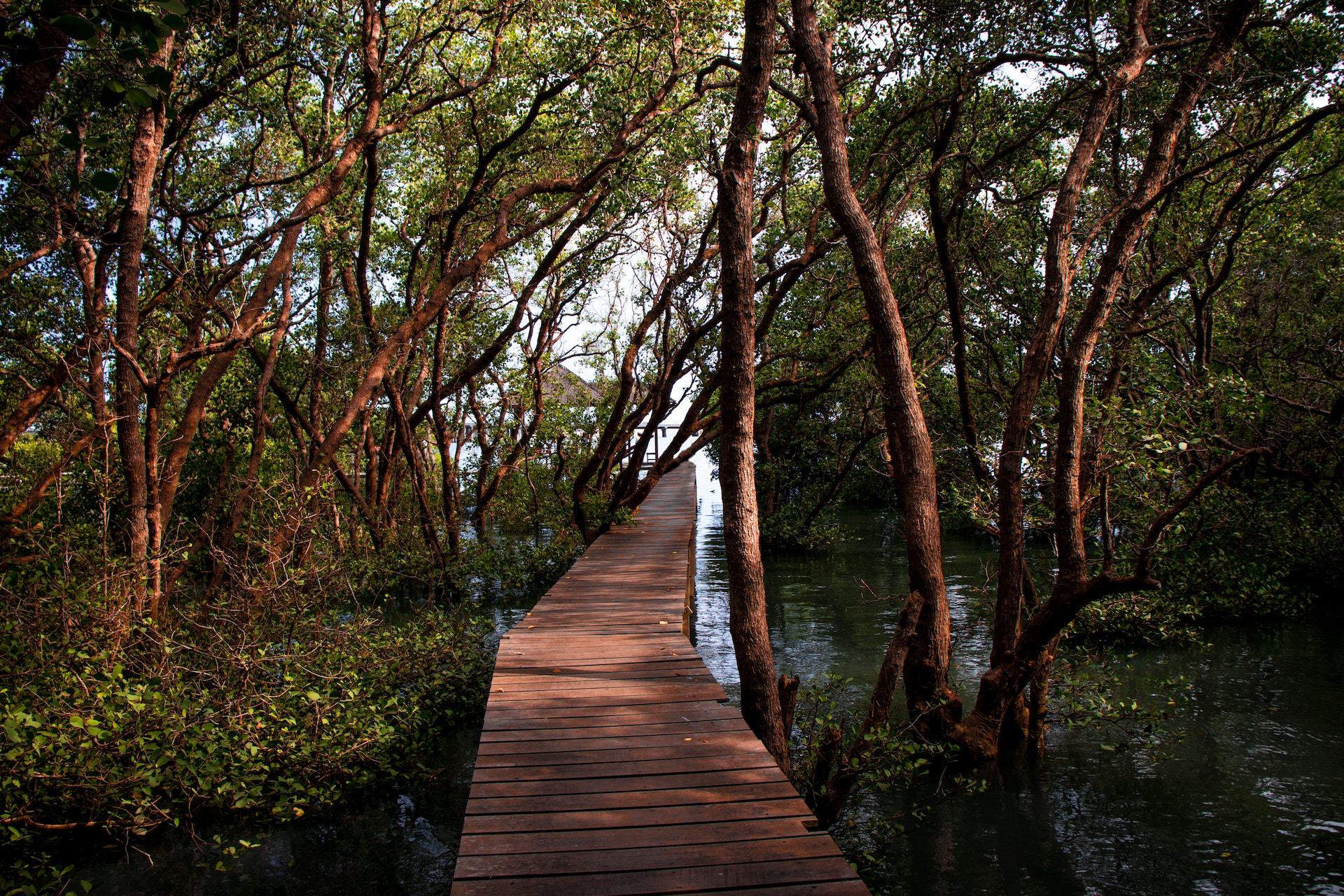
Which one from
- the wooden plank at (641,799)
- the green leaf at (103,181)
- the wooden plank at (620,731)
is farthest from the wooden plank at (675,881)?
the green leaf at (103,181)

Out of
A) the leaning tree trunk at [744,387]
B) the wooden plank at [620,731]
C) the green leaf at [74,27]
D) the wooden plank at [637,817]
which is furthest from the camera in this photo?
the leaning tree trunk at [744,387]

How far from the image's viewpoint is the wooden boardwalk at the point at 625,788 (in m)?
2.97

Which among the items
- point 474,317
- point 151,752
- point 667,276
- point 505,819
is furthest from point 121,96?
point 474,317

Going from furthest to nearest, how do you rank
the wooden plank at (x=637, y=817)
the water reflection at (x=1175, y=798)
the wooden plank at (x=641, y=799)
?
1. the water reflection at (x=1175, y=798)
2. the wooden plank at (x=641, y=799)
3. the wooden plank at (x=637, y=817)

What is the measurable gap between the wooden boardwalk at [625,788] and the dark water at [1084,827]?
110 cm

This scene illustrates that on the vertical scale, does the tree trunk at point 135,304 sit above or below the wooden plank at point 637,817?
above

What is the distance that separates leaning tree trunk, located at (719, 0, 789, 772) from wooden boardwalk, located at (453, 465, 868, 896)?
0.34m

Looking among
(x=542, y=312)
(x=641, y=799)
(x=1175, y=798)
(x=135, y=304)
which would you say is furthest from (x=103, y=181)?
(x=542, y=312)

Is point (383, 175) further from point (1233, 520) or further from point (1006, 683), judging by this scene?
point (1233, 520)

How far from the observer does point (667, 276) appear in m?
11.8

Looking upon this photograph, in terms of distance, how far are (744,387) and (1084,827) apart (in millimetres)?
3490

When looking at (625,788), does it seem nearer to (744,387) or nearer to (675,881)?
(675,881)

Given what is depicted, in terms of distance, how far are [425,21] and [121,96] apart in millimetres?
7231

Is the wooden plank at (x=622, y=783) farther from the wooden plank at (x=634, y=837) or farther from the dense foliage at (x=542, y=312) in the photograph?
the dense foliage at (x=542, y=312)
